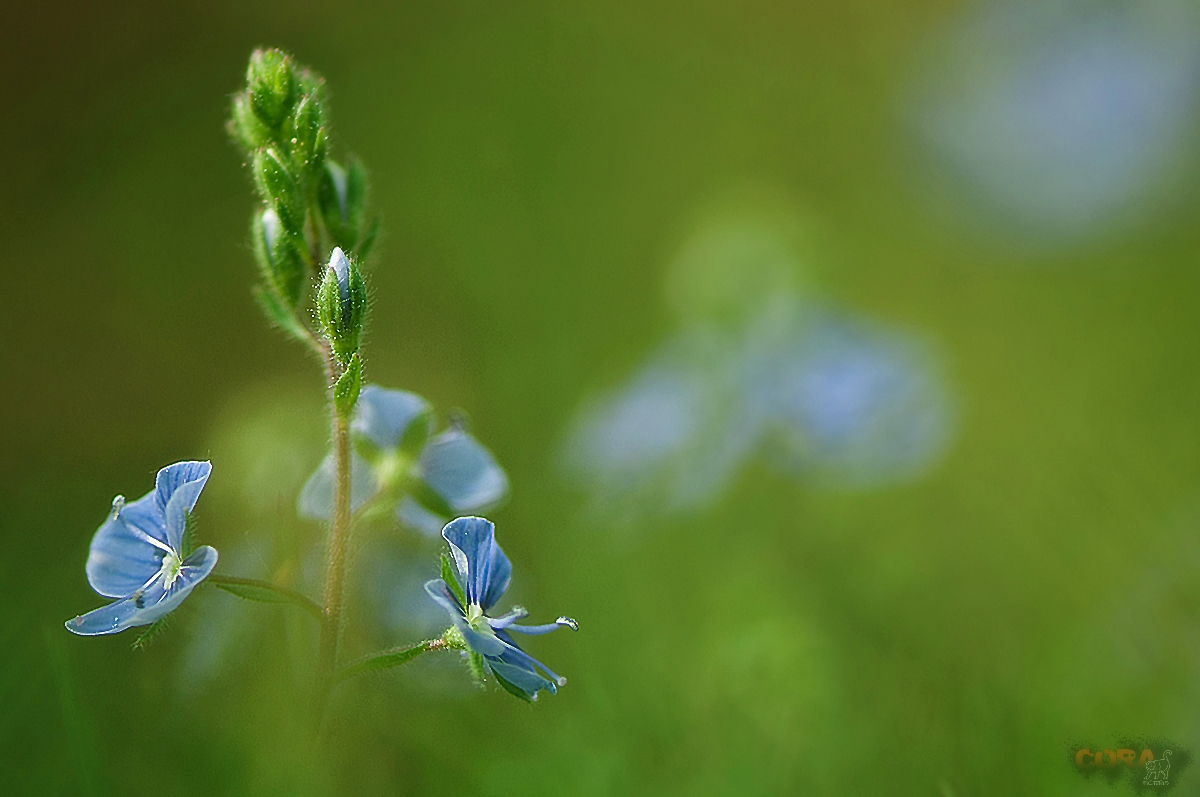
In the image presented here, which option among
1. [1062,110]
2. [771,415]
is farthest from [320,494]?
[1062,110]

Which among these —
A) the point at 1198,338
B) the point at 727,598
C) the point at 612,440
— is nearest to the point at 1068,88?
the point at 1198,338

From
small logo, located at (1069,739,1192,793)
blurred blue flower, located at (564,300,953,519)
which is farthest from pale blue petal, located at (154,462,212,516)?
blurred blue flower, located at (564,300,953,519)

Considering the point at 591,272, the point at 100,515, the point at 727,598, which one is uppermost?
the point at 591,272

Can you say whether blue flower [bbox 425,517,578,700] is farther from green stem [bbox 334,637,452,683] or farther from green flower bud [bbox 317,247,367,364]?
green flower bud [bbox 317,247,367,364]

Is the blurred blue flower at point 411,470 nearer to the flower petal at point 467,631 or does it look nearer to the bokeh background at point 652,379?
the bokeh background at point 652,379

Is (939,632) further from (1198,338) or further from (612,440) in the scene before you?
(1198,338)

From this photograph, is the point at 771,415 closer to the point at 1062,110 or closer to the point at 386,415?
the point at 386,415

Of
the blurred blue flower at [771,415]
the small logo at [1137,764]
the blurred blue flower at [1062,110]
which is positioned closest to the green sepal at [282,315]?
the small logo at [1137,764]
